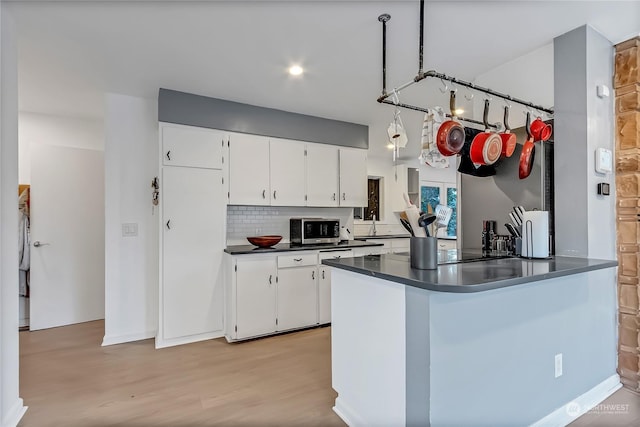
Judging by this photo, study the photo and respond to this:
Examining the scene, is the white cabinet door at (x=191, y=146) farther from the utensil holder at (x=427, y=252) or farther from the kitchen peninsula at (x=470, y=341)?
the utensil holder at (x=427, y=252)

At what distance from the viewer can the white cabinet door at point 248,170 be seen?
3.36m

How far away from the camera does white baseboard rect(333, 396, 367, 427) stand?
1756 mm

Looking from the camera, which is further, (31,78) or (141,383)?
(31,78)

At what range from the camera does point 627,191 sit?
2.17 m

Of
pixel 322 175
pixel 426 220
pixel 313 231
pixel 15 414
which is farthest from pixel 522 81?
pixel 15 414

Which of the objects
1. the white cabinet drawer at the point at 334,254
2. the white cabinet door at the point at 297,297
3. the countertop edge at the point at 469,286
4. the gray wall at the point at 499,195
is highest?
the gray wall at the point at 499,195

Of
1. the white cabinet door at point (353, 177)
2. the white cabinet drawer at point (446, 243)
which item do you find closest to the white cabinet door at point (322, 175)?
the white cabinet door at point (353, 177)

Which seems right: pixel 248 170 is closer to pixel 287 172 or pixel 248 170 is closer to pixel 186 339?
pixel 287 172

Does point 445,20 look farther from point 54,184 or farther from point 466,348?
point 54,184

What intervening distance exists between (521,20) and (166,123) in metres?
2.86

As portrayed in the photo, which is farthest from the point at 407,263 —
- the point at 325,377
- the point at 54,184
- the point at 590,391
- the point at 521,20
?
the point at 54,184

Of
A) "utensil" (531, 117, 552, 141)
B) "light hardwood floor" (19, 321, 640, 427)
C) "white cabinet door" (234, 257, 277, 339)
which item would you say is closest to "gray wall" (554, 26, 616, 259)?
"utensil" (531, 117, 552, 141)

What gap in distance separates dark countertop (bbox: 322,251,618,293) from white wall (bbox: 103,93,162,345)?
2237 millimetres

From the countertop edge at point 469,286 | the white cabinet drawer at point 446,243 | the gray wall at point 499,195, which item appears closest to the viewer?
the countertop edge at point 469,286
